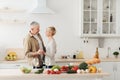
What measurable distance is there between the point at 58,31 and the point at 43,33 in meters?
0.36

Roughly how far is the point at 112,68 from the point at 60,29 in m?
1.49

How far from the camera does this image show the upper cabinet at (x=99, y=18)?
6668 mm

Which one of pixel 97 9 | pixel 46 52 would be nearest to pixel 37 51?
pixel 46 52

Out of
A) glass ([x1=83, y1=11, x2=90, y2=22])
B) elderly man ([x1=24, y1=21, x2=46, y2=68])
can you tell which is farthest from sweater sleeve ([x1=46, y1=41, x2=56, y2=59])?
glass ([x1=83, y1=11, x2=90, y2=22])

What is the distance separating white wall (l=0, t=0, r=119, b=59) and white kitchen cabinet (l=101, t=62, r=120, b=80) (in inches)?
23.3

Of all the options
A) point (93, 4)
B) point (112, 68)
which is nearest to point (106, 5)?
point (93, 4)

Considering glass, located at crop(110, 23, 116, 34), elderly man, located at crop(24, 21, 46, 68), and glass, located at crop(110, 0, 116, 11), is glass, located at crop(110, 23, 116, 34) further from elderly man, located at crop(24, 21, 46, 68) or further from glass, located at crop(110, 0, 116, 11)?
elderly man, located at crop(24, 21, 46, 68)

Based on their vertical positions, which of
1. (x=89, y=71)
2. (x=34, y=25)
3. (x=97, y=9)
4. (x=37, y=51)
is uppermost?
(x=97, y=9)

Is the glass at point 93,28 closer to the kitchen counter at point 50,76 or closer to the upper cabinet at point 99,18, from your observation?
the upper cabinet at point 99,18

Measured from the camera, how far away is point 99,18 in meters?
6.68

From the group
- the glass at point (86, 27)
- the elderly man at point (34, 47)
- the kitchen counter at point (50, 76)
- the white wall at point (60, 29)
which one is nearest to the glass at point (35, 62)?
the elderly man at point (34, 47)

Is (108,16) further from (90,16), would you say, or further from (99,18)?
(90,16)

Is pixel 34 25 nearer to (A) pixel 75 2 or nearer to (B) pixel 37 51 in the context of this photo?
(B) pixel 37 51

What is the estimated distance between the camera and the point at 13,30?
6691 millimetres
